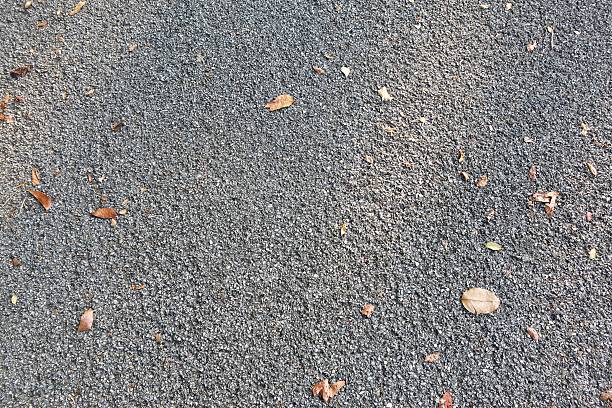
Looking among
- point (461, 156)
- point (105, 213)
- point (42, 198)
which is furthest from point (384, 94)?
point (42, 198)

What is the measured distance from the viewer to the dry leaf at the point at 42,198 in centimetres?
258

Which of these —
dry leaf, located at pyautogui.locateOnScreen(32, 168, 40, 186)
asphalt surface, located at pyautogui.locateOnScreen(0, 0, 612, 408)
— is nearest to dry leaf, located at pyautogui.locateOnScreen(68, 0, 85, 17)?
asphalt surface, located at pyautogui.locateOnScreen(0, 0, 612, 408)

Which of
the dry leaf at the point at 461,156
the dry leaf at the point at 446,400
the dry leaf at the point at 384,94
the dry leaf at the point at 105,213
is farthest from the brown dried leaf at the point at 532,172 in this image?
the dry leaf at the point at 105,213

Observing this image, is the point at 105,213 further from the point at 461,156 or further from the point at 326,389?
the point at 461,156

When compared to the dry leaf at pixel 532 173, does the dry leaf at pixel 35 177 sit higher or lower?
lower

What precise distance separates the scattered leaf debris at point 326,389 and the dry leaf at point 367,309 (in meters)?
0.29

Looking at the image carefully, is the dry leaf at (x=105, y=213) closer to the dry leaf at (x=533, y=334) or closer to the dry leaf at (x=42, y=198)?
the dry leaf at (x=42, y=198)

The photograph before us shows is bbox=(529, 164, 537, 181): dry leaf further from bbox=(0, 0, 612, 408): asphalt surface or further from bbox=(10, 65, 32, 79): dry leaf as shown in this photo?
bbox=(10, 65, 32, 79): dry leaf

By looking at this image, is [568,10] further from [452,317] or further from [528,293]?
Answer: [452,317]

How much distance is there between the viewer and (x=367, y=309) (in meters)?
2.36

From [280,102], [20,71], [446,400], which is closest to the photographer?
[446,400]

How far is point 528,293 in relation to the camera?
240 cm

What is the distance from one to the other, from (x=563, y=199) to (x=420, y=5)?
1330mm

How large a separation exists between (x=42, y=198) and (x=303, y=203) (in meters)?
1.20
